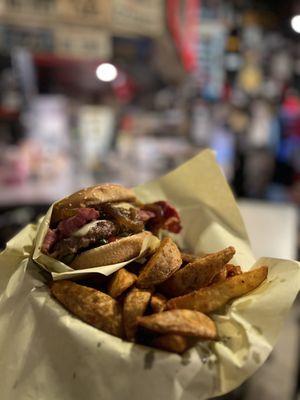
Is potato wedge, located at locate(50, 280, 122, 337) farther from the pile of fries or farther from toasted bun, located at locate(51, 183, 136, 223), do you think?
toasted bun, located at locate(51, 183, 136, 223)

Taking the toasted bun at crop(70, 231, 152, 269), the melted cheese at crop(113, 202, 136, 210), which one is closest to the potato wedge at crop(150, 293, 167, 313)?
the toasted bun at crop(70, 231, 152, 269)

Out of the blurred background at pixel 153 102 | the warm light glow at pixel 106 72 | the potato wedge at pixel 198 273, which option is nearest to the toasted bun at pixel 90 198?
the potato wedge at pixel 198 273

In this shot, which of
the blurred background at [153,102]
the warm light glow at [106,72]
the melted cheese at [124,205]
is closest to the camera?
the melted cheese at [124,205]

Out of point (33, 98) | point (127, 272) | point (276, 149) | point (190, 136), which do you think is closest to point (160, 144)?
point (190, 136)

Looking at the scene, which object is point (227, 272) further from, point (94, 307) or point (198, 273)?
point (94, 307)

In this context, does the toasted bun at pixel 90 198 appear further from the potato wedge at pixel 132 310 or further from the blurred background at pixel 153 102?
the blurred background at pixel 153 102

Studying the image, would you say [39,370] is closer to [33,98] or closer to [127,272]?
[127,272]

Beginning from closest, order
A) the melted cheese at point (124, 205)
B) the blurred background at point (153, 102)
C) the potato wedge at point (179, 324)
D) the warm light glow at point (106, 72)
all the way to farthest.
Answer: the potato wedge at point (179, 324), the melted cheese at point (124, 205), the blurred background at point (153, 102), the warm light glow at point (106, 72)
